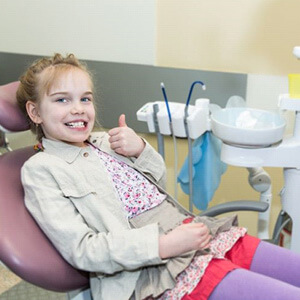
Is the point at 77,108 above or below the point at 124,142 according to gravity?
above

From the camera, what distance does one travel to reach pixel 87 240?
3.20ft

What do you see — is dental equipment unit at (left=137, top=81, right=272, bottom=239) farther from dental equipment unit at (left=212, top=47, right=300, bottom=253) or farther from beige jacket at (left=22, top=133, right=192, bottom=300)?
beige jacket at (left=22, top=133, right=192, bottom=300)

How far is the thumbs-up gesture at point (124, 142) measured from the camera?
48.5 inches

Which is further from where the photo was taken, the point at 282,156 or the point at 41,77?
the point at 282,156

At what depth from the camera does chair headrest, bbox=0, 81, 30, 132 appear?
47.6 inches

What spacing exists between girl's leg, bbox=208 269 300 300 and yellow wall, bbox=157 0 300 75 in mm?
979

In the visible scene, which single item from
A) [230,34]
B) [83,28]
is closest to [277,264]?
[230,34]

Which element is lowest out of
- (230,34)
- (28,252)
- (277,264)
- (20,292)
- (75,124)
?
(20,292)

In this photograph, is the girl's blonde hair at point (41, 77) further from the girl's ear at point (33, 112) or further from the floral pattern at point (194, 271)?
the floral pattern at point (194, 271)

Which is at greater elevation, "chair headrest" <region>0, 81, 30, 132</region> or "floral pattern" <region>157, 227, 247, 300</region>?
"chair headrest" <region>0, 81, 30, 132</region>

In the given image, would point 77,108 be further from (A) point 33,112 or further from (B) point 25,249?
(B) point 25,249

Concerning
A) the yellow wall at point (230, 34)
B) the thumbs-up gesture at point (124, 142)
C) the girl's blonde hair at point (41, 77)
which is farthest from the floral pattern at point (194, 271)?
the yellow wall at point (230, 34)

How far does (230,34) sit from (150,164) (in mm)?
747

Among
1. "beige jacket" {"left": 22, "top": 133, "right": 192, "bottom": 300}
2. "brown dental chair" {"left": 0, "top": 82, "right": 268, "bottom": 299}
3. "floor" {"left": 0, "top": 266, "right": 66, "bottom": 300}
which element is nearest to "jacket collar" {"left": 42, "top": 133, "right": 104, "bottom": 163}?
"beige jacket" {"left": 22, "top": 133, "right": 192, "bottom": 300}
